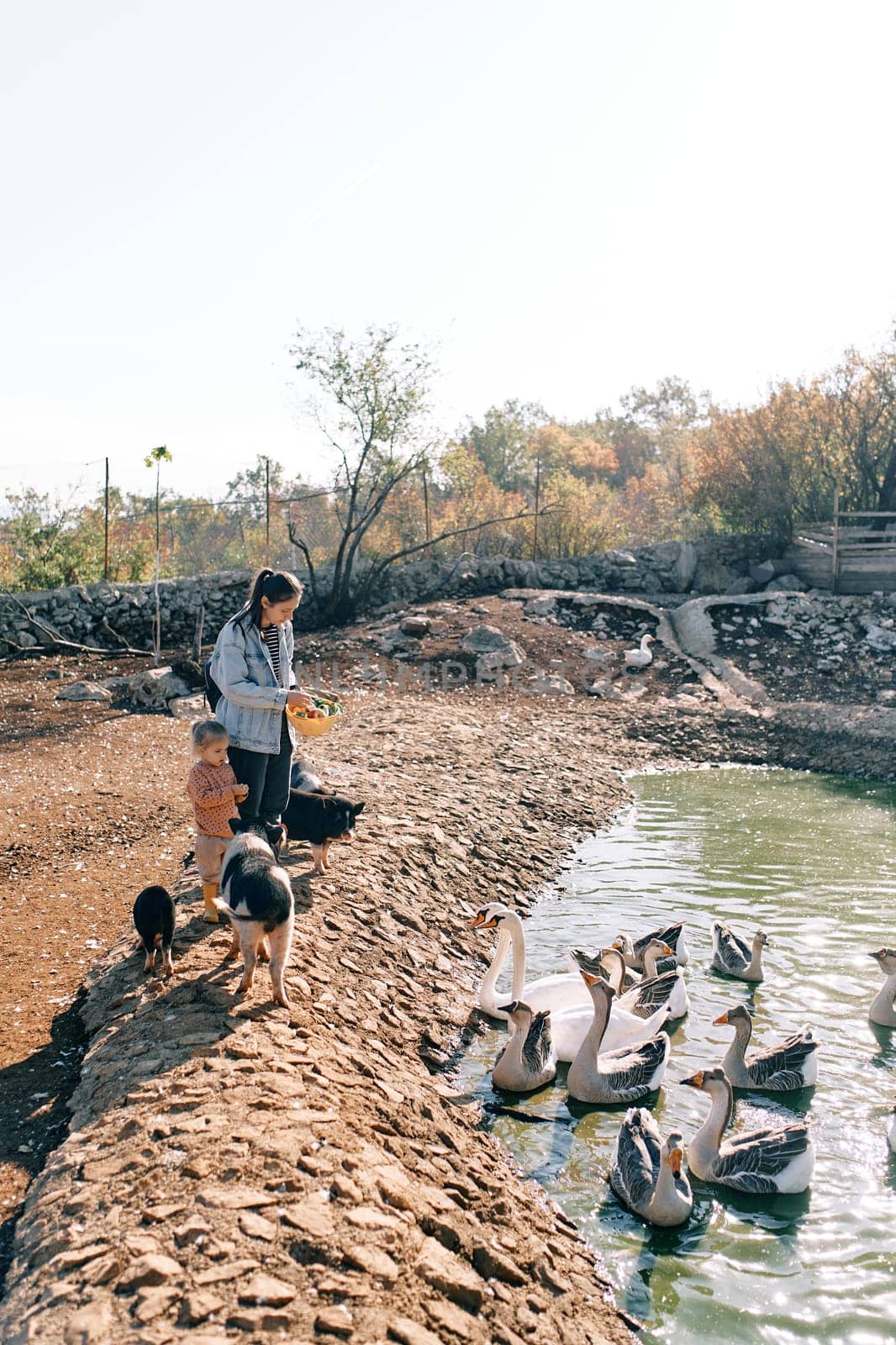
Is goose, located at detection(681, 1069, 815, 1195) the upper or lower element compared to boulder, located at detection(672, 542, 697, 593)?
lower

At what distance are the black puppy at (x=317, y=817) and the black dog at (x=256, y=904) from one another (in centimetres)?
172

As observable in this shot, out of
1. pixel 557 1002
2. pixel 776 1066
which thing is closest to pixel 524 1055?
pixel 557 1002

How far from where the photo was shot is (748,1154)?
4.86 meters

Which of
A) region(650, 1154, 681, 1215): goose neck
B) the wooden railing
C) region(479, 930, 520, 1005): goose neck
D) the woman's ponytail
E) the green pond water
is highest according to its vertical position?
the wooden railing

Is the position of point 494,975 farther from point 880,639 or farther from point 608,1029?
point 880,639

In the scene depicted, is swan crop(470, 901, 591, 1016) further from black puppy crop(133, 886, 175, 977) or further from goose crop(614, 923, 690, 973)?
black puppy crop(133, 886, 175, 977)

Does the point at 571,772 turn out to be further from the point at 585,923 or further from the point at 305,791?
the point at 305,791

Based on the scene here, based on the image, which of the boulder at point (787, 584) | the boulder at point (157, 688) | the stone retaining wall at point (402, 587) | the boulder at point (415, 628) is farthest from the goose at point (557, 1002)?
the boulder at point (787, 584)

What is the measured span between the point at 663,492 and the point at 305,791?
1673 inches

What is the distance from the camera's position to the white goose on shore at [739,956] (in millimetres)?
7273

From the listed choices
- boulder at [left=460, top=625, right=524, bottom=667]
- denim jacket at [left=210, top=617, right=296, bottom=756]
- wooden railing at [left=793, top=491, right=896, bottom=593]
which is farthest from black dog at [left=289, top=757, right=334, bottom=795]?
wooden railing at [left=793, top=491, right=896, bottom=593]

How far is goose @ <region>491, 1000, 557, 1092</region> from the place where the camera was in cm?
568

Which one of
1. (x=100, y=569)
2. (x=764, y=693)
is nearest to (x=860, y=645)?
(x=764, y=693)

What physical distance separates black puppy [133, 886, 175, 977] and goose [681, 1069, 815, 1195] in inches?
111
